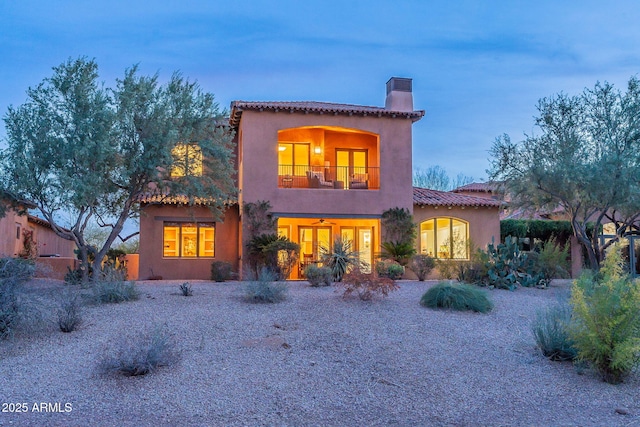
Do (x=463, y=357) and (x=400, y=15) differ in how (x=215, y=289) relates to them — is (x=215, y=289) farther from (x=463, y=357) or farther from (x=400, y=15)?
(x=400, y=15)

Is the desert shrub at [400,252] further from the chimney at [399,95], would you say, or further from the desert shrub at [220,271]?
the chimney at [399,95]

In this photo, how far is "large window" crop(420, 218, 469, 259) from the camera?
78.5 ft

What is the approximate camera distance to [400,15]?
813 inches

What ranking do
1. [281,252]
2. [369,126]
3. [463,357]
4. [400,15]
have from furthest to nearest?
[369,126]
[400,15]
[281,252]
[463,357]

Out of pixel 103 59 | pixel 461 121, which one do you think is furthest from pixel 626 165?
pixel 461 121

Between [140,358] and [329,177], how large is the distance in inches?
646

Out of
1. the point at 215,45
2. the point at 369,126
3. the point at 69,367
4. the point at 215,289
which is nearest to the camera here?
the point at 69,367

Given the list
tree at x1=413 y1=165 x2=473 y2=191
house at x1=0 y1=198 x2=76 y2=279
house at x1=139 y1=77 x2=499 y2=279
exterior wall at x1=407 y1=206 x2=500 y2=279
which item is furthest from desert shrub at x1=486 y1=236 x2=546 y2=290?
tree at x1=413 y1=165 x2=473 y2=191

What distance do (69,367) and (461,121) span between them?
52464 millimetres

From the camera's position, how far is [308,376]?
8109 mm

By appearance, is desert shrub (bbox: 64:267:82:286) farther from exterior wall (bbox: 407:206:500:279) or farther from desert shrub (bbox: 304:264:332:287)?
exterior wall (bbox: 407:206:500:279)

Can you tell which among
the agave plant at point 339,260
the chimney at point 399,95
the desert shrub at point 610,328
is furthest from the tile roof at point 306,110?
the desert shrub at point 610,328

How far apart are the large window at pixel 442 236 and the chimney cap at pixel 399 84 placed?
5.62m

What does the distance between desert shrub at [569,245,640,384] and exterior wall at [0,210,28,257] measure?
63.7 ft
